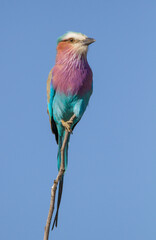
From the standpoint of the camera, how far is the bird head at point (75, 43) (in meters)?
4.07

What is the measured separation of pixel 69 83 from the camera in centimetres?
398

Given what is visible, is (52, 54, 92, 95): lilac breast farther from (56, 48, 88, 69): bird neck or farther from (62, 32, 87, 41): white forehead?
(62, 32, 87, 41): white forehead

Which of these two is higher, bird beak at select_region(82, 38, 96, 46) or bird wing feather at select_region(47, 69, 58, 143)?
bird beak at select_region(82, 38, 96, 46)

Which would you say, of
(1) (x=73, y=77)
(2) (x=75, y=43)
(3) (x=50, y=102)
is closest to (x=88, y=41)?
(2) (x=75, y=43)

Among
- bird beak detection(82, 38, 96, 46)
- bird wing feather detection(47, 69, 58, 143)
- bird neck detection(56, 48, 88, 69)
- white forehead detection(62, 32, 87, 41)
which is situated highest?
white forehead detection(62, 32, 87, 41)

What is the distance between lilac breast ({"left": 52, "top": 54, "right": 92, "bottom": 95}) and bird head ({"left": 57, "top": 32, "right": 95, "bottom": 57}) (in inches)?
4.4

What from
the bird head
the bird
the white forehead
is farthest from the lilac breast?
the white forehead

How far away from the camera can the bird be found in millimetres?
3977

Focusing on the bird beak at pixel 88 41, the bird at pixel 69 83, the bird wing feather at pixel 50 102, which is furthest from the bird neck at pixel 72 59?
the bird wing feather at pixel 50 102

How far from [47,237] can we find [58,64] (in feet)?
7.29

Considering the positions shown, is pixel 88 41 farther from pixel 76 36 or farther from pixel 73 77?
pixel 73 77

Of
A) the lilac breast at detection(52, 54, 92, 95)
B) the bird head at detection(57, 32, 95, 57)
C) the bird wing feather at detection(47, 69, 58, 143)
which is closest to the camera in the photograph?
the lilac breast at detection(52, 54, 92, 95)

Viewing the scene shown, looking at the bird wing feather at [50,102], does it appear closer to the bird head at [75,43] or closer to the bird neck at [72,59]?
the bird neck at [72,59]

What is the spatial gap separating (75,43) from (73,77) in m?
0.44
